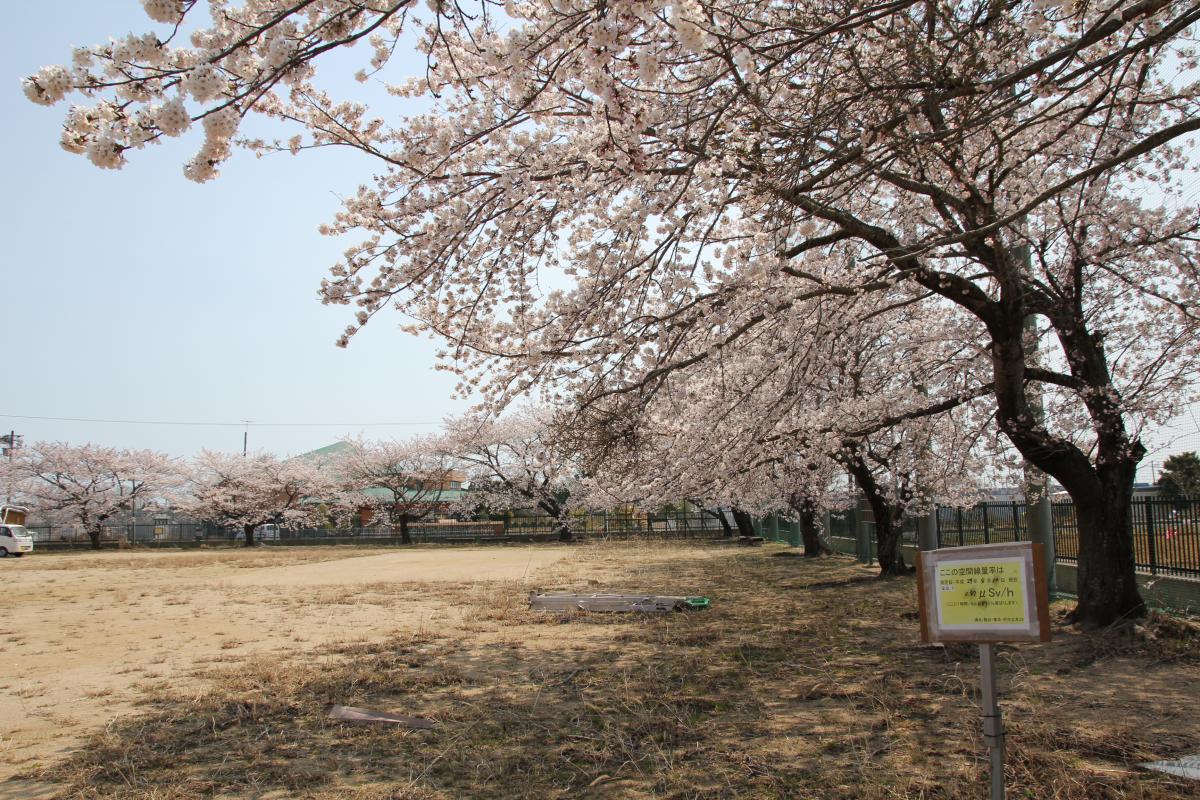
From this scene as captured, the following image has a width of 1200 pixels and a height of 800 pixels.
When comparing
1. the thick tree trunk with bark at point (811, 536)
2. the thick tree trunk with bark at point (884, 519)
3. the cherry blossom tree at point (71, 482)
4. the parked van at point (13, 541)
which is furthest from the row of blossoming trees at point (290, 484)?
the thick tree trunk with bark at point (884, 519)

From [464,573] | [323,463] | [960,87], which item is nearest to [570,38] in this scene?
[960,87]

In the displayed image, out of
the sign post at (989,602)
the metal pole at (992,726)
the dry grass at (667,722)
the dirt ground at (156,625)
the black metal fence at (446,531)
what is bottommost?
the black metal fence at (446,531)

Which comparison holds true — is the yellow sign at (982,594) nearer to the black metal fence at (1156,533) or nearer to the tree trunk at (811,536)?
the black metal fence at (1156,533)

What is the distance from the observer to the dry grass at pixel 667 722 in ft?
12.6

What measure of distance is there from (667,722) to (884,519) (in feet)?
33.1

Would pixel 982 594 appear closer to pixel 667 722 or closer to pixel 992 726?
pixel 992 726

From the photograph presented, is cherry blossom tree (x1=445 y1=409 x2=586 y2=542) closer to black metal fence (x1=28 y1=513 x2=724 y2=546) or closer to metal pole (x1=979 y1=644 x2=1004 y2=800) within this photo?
black metal fence (x1=28 y1=513 x2=724 y2=546)

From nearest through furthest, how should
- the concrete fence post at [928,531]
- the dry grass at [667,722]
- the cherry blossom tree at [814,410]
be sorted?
the dry grass at [667,722] → the cherry blossom tree at [814,410] → the concrete fence post at [928,531]

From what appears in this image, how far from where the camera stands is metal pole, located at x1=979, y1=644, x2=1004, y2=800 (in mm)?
2842

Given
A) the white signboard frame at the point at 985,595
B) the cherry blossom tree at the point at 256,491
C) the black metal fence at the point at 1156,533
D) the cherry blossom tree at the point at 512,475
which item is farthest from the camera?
the cherry blossom tree at the point at 256,491

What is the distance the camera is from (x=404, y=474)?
43.8 metres

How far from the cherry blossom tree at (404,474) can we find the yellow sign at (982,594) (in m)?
41.1

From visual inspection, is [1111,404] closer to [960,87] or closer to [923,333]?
[923,333]

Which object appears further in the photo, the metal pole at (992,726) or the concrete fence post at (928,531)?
the concrete fence post at (928,531)
